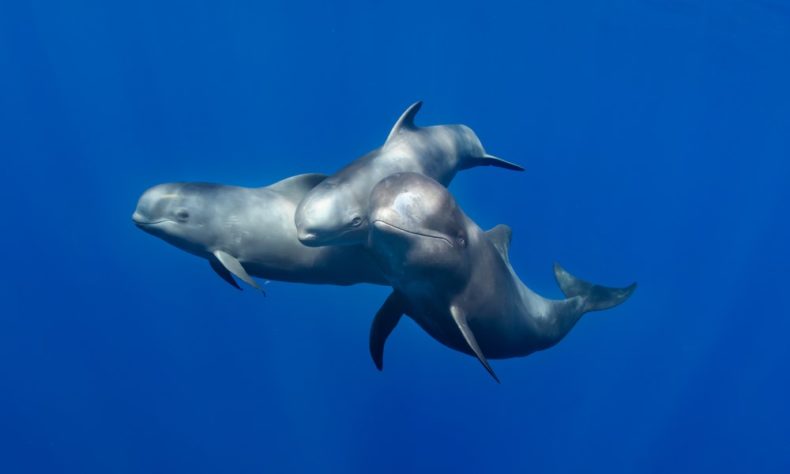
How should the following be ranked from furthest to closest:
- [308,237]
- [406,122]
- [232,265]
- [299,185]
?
[406,122] < [299,185] < [232,265] < [308,237]

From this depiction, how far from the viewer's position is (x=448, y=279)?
5562 mm

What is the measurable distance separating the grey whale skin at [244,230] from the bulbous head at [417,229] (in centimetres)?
195

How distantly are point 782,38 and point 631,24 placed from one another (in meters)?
5.96

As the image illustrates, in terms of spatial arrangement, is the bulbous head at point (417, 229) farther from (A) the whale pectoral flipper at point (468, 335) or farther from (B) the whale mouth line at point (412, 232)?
(A) the whale pectoral flipper at point (468, 335)

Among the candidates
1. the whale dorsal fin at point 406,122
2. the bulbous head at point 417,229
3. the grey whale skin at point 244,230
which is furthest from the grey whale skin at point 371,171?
the grey whale skin at point 244,230

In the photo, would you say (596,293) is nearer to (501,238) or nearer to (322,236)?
(501,238)

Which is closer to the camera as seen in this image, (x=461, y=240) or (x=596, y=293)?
(x=461, y=240)

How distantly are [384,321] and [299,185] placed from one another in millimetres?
2134

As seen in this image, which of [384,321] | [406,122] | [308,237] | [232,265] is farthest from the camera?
[406,122]

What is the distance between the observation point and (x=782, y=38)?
975 inches

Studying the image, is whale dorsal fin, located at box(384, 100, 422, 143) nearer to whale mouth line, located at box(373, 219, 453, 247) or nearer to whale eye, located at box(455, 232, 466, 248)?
whale eye, located at box(455, 232, 466, 248)

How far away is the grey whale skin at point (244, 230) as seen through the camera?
7395 mm

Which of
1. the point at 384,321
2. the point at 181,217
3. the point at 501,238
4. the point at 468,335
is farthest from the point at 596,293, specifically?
the point at 181,217

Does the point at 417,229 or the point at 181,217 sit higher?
the point at 417,229
